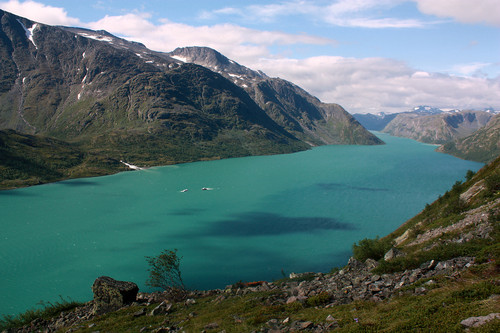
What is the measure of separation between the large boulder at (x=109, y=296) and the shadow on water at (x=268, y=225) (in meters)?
53.6

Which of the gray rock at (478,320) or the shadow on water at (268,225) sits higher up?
the gray rock at (478,320)

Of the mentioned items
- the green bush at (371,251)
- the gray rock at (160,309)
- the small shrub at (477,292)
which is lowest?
the gray rock at (160,309)

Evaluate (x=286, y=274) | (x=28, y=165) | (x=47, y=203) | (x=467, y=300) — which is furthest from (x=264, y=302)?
(x=28, y=165)

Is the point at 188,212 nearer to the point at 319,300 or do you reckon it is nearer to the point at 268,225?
the point at 268,225

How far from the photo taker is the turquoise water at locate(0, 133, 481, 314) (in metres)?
66.7

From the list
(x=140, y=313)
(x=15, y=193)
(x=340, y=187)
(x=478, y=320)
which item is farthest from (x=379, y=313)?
(x=15, y=193)

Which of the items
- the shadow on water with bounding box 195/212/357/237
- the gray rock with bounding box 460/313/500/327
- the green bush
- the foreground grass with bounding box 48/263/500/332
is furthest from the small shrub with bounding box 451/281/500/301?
the shadow on water with bounding box 195/212/357/237

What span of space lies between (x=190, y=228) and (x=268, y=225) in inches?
1037

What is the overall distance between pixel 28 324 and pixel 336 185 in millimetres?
153231

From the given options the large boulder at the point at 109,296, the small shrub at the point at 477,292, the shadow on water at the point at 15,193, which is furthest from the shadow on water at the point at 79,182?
the small shrub at the point at 477,292

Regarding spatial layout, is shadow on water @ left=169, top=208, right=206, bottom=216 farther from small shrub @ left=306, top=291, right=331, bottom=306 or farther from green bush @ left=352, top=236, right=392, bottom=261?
small shrub @ left=306, top=291, right=331, bottom=306

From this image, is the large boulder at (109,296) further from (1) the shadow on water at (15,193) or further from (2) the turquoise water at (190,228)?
(1) the shadow on water at (15,193)

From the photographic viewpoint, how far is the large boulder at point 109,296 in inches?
1431

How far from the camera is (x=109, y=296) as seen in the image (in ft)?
122
